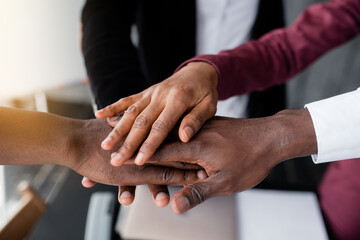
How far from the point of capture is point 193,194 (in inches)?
21.1

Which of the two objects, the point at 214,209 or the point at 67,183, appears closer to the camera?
the point at 214,209

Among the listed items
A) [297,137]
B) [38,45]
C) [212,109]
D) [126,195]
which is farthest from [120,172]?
[38,45]

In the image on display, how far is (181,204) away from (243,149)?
0.21 meters

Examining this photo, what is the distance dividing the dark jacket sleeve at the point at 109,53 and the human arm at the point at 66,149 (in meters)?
0.12

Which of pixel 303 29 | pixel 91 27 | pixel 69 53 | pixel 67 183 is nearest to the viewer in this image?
pixel 91 27

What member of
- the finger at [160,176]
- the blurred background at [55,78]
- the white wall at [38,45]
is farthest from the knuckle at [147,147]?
the white wall at [38,45]

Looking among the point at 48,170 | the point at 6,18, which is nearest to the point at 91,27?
the point at 6,18

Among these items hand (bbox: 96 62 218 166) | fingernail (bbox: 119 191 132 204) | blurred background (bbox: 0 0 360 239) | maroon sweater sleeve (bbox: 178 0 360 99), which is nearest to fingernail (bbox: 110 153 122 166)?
hand (bbox: 96 62 218 166)

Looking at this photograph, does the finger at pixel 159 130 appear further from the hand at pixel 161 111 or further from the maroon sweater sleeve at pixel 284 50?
the maroon sweater sleeve at pixel 284 50

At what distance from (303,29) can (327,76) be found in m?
1.08

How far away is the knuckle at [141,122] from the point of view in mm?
606

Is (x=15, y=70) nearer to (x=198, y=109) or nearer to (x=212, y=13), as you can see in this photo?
(x=212, y=13)

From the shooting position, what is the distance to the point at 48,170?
225 cm

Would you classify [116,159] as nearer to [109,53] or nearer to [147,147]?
[147,147]
